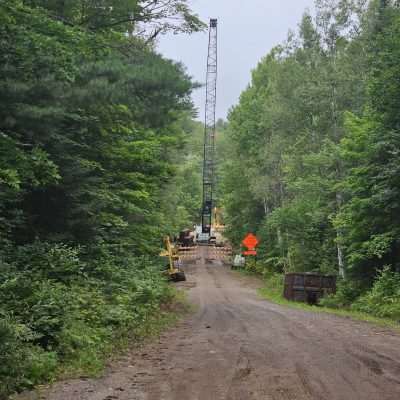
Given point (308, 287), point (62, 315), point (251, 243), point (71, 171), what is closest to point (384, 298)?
point (308, 287)

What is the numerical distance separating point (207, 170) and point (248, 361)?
202 ft

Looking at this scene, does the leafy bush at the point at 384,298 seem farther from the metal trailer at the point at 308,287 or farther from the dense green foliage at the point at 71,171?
the dense green foliage at the point at 71,171

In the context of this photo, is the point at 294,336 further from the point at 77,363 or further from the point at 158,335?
the point at 77,363

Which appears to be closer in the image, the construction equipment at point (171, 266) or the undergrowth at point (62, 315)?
the undergrowth at point (62, 315)

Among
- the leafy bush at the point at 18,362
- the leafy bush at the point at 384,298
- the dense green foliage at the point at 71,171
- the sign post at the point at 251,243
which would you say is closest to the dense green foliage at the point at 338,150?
the leafy bush at the point at 384,298

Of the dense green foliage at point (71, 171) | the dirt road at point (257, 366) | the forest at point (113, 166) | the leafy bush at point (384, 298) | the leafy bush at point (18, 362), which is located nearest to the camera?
the leafy bush at point (18, 362)

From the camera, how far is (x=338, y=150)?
23.5 meters

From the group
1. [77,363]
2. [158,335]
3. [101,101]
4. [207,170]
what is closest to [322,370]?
[77,363]

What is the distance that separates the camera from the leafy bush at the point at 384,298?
17.7m

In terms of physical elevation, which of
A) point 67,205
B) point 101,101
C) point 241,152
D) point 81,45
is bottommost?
point 67,205

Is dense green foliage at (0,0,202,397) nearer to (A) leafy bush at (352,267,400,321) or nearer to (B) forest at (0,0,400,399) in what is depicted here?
(B) forest at (0,0,400,399)

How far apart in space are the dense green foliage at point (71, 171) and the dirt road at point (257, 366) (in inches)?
34.1

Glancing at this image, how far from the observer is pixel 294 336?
12125mm

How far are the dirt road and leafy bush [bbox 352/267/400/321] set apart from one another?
338cm
